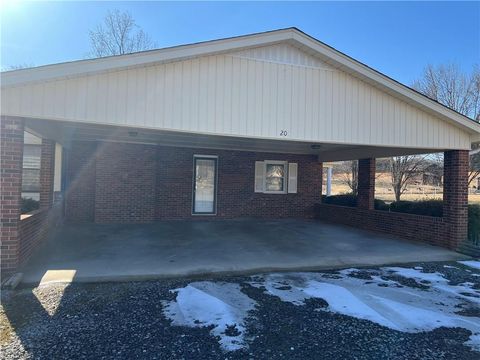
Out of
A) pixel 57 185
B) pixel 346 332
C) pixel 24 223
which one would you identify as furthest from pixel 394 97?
pixel 57 185

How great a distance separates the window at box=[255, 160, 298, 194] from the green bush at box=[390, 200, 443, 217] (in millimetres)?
4589

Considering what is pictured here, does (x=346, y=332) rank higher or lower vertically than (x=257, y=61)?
lower

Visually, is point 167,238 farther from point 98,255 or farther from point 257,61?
point 257,61

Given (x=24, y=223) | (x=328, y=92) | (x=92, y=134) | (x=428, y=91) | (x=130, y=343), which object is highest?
(x=428, y=91)

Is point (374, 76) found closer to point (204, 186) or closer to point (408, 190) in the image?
point (204, 186)

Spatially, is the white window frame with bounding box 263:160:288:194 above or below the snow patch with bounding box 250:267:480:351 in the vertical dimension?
above

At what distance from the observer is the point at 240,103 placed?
6.73 metres

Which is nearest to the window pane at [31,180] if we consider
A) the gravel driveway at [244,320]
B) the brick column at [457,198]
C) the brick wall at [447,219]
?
the gravel driveway at [244,320]

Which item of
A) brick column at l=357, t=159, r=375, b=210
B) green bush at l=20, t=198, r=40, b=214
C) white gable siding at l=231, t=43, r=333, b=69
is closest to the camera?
white gable siding at l=231, t=43, r=333, b=69

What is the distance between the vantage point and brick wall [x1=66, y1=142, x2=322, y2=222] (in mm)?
11953

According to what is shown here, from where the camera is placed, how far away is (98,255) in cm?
725

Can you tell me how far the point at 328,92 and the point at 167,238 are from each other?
217 inches

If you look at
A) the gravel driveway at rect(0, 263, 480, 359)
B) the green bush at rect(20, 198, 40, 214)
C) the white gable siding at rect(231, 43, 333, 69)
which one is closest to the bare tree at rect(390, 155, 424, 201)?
the white gable siding at rect(231, 43, 333, 69)

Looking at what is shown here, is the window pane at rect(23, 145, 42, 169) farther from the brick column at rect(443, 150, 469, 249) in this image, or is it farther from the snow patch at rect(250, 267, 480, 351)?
the brick column at rect(443, 150, 469, 249)
